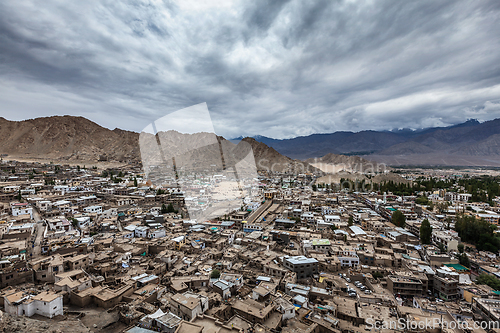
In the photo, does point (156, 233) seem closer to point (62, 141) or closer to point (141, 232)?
point (141, 232)

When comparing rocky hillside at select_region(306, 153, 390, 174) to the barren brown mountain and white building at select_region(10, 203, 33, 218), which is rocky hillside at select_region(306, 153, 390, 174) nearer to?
the barren brown mountain

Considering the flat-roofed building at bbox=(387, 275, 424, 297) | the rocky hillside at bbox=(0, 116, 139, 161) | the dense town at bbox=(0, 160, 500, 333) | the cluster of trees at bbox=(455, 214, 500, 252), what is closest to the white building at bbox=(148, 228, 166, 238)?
the dense town at bbox=(0, 160, 500, 333)

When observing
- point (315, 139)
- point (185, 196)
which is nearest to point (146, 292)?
point (185, 196)

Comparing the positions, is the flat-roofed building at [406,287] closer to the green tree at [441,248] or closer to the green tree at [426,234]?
the green tree at [441,248]

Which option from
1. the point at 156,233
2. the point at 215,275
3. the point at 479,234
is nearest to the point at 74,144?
the point at 156,233

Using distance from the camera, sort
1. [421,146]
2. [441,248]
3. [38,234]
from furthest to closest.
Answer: [421,146]
[441,248]
[38,234]

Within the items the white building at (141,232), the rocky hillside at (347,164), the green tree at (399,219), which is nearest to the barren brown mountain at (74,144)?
the rocky hillside at (347,164)
